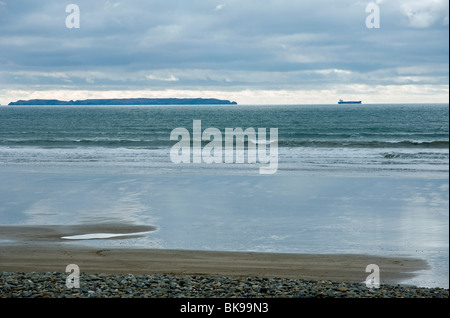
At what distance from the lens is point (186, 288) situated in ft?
24.3

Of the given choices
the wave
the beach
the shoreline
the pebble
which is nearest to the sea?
the shoreline

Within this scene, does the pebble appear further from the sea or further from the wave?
the wave

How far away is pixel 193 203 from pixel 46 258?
18.1 feet

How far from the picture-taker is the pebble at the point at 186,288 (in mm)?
7020

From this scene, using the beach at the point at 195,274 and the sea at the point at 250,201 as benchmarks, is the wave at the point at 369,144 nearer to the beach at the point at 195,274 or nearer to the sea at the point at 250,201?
the sea at the point at 250,201

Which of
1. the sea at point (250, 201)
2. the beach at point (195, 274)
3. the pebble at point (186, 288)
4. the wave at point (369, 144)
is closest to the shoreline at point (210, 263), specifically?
the beach at point (195, 274)

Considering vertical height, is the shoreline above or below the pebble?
below

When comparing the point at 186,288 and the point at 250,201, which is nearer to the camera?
the point at 186,288

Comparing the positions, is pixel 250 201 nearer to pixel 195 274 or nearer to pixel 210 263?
pixel 210 263

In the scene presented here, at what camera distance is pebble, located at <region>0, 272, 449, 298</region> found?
23.0 feet

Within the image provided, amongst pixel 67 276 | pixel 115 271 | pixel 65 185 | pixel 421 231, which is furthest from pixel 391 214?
pixel 65 185

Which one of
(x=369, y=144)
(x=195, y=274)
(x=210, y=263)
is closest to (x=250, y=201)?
(x=210, y=263)

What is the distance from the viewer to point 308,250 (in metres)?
10.2
